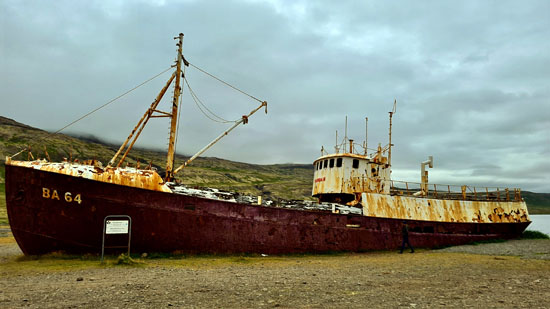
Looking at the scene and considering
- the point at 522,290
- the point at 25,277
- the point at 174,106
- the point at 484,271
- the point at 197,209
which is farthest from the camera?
the point at 174,106

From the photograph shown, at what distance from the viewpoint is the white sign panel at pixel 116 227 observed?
37.4 feet

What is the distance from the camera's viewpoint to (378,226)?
18078mm

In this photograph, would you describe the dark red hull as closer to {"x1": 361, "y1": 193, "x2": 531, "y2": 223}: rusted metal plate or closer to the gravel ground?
the gravel ground

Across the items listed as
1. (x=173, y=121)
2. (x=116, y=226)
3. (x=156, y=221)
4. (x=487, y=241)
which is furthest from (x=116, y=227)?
(x=487, y=241)

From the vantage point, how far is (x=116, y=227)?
11500 millimetres

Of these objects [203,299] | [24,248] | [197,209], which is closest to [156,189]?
[197,209]

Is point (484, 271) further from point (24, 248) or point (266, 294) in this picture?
point (24, 248)

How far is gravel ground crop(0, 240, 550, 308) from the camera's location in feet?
21.6

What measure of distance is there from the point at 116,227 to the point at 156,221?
65.0 inches

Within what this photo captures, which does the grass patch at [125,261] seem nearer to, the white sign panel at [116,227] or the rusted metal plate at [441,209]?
the white sign panel at [116,227]

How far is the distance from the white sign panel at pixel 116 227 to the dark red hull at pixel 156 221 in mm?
927

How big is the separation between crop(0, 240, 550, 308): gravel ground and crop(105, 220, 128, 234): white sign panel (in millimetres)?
1286

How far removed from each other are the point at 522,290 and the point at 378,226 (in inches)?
400

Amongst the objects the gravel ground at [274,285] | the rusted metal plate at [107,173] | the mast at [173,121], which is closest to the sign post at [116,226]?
the gravel ground at [274,285]
